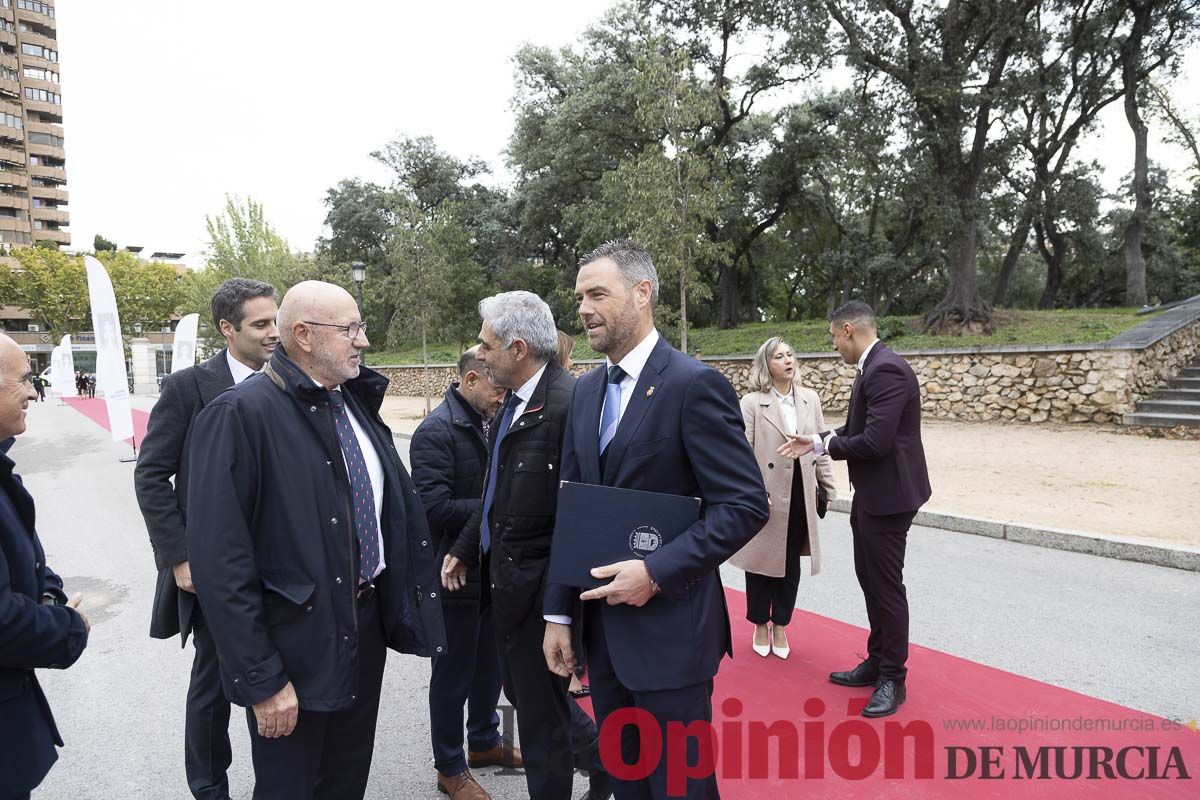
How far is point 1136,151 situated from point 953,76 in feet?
42.1

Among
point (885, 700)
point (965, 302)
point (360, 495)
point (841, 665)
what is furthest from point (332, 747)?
point (965, 302)

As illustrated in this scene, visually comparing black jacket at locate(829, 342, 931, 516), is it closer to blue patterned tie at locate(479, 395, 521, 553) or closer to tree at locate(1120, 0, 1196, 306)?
blue patterned tie at locate(479, 395, 521, 553)

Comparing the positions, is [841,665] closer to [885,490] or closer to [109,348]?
[885,490]

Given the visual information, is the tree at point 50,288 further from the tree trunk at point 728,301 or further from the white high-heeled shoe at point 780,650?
the white high-heeled shoe at point 780,650

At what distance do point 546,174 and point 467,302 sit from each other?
9039 mm

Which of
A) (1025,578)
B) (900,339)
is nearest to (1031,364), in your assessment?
(900,339)

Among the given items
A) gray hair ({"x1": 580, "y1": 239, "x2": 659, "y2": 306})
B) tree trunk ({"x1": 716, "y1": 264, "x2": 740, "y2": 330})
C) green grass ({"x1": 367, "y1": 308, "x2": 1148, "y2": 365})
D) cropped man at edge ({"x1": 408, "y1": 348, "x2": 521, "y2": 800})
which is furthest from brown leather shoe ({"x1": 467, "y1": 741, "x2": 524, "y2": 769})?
tree trunk ({"x1": 716, "y1": 264, "x2": 740, "y2": 330})

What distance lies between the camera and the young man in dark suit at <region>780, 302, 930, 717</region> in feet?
11.4

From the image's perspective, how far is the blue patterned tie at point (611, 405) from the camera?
7.36 feet

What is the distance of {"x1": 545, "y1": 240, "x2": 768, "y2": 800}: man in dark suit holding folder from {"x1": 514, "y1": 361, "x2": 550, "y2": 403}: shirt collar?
482mm

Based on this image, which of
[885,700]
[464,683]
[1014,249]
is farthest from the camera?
[1014,249]

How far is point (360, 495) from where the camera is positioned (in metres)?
2.26

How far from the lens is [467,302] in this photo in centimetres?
3534

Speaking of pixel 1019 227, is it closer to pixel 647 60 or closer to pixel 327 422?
pixel 647 60
